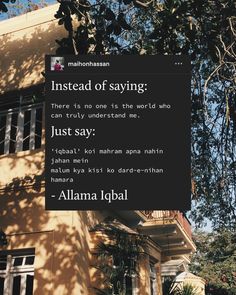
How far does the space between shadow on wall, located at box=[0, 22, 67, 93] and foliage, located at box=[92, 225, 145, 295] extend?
13.9 ft

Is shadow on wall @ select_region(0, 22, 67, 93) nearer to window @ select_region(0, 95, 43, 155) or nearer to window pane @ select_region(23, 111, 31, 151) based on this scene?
window @ select_region(0, 95, 43, 155)

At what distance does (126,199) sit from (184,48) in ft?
9.27

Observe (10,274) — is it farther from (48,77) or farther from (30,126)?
(48,77)

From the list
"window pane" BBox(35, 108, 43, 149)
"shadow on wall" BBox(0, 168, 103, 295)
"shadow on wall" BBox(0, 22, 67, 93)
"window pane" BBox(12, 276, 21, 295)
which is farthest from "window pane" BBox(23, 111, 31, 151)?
"window pane" BBox(12, 276, 21, 295)

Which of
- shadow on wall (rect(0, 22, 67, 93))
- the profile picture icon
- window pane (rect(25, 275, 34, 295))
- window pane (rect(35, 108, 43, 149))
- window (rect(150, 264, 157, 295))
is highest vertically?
shadow on wall (rect(0, 22, 67, 93))

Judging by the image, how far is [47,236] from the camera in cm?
1023

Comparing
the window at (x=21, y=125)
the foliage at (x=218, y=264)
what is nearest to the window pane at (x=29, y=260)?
the window at (x=21, y=125)

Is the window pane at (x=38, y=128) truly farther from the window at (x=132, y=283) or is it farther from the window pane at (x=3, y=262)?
the window at (x=132, y=283)

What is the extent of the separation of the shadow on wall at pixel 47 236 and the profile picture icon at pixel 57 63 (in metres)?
4.99

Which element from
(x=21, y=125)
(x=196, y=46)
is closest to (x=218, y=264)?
(x=21, y=125)

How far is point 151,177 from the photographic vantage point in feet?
18.0

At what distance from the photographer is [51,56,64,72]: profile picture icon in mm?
5855

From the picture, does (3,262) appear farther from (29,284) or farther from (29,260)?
(29,284)

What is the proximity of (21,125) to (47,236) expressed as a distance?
2.92 metres
